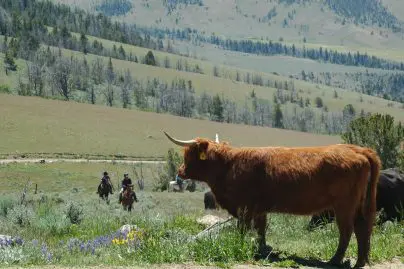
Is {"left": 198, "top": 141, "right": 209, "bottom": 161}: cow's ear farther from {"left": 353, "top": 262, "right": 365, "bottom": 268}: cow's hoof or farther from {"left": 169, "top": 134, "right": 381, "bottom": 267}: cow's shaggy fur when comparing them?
{"left": 353, "top": 262, "right": 365, "bottom": 268}: cow's hoof

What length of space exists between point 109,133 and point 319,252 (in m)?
88.1

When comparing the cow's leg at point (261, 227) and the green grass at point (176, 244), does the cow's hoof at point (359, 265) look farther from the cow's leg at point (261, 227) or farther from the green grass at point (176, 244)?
the cow's leg at point (261, 227)

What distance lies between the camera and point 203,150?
10312 mm

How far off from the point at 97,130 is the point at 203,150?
87595 millimetres

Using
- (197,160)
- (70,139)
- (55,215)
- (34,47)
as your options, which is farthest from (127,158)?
(34,47)

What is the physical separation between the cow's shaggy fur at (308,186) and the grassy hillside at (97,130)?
7045 centimetres

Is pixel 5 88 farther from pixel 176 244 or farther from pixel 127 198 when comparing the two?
pixel 176 244

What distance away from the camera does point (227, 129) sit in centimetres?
11938

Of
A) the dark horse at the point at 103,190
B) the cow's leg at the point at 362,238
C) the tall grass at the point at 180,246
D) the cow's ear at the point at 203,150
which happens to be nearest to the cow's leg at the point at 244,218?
the tall grass at the point at 180,246

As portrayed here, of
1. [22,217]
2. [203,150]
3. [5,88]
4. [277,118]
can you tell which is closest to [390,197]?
[203,150]

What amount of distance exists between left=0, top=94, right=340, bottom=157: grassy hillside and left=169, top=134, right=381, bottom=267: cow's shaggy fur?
70448mm

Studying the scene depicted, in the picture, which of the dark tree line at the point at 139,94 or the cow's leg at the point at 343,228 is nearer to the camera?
the cow's leg at the point at 343,228

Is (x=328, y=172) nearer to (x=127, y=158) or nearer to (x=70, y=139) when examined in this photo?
(x=127, y=158)

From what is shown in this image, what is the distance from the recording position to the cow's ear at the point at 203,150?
33.6 ft
